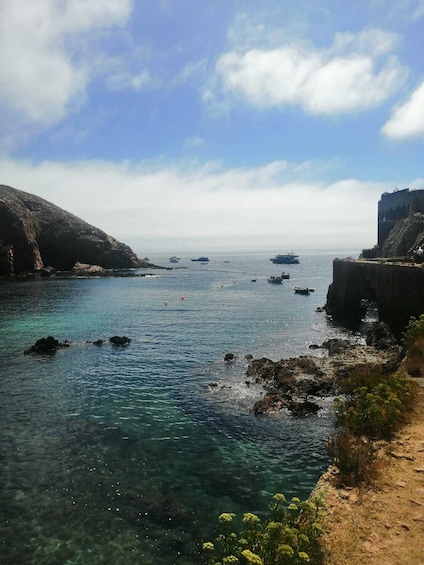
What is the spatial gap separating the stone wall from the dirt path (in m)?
24.9

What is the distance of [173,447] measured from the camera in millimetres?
18078

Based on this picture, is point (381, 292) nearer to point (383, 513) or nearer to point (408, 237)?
point (408, 237)

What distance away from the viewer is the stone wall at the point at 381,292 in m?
35.1

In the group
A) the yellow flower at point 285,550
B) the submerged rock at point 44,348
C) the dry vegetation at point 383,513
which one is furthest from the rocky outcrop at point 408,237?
the yellow flower at point 285,550

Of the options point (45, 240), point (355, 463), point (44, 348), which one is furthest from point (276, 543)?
point (45, 240)

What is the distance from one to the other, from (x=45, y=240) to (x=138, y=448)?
456 feet

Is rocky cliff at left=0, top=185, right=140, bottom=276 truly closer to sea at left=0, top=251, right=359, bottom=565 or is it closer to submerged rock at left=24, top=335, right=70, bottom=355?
sea at left=0, top=251, right=359, bottom=565

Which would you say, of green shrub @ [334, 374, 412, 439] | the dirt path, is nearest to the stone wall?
green shrub @ [334, 374, 412, 439]

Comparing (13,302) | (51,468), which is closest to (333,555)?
(51,468)

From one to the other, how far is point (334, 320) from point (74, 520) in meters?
46.6

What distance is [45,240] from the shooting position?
467 ft

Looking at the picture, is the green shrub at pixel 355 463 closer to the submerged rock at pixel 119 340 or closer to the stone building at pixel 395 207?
the submerged rock at pixel 119 340

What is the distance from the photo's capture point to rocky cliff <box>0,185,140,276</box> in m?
123

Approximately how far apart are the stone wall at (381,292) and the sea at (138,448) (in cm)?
842
